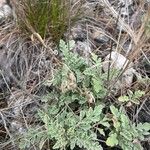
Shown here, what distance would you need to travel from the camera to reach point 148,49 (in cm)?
211


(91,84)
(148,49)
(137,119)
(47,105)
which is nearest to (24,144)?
(47,105)

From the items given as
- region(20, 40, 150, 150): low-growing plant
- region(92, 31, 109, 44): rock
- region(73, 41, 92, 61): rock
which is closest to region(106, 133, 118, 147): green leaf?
region(20, 40, 150, 150): low-growing plant

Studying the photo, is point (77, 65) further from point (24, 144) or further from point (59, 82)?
point (24, 144)

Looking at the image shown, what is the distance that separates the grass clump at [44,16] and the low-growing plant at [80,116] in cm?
18

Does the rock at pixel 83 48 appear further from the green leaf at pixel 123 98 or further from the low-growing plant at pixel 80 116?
the green leaf at pixel 123 98

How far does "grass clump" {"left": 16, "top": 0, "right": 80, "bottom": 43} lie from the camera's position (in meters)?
2.09

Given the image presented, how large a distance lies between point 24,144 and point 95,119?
0.32m

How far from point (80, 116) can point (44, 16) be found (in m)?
0.56

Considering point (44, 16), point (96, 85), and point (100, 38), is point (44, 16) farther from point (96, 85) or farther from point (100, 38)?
point (96, 85)

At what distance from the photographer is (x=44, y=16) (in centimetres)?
209

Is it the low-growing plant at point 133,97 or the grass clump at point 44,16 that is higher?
the grass clump at point 44,16

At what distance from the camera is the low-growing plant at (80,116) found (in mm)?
1778

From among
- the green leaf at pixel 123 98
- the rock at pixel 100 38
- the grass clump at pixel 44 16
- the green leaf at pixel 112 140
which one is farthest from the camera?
the rock at pixel 100 38

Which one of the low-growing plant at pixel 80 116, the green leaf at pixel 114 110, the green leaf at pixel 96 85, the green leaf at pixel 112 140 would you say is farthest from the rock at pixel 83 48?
the green leaf at pixel 112 140
